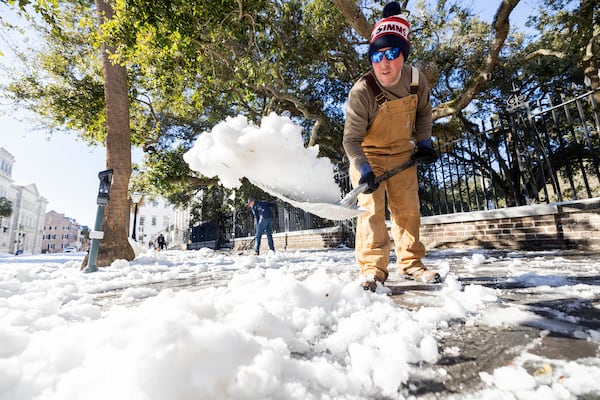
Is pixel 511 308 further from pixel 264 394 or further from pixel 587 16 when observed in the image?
pixel 587 16

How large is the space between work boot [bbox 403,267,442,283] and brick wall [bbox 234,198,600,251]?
3.41 metres

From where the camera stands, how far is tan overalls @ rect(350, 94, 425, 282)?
100 inches

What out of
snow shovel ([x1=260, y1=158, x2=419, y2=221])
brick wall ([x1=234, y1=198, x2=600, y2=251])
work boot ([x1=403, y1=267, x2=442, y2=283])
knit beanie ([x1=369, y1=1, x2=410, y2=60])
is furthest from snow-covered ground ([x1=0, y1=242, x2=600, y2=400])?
brick wall ([x1=234, y1=198, x2=600, y2=251])

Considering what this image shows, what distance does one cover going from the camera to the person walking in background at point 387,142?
2.47 metres

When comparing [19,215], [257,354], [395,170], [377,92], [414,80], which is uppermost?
[19,215]

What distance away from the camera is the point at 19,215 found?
61.4 meters

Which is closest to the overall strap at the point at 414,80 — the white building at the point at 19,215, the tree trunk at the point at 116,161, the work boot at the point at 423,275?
the work boot at the point at 423,275

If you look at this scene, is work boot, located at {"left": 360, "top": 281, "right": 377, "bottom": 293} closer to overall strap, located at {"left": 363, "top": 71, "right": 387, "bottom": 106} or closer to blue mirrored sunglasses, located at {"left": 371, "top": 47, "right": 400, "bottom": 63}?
overall strap, located at {"left": 363, "top": 71, "right": 387, "bottom": 106}

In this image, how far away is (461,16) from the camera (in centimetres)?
945

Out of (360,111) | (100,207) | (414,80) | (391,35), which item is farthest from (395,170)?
(100,207)

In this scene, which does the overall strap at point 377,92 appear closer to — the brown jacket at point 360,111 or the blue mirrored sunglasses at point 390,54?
the brown jacket at point 360,111

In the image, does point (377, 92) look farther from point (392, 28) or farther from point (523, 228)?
point (523, 228)

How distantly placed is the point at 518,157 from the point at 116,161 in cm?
759

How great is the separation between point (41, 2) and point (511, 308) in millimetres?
5774
